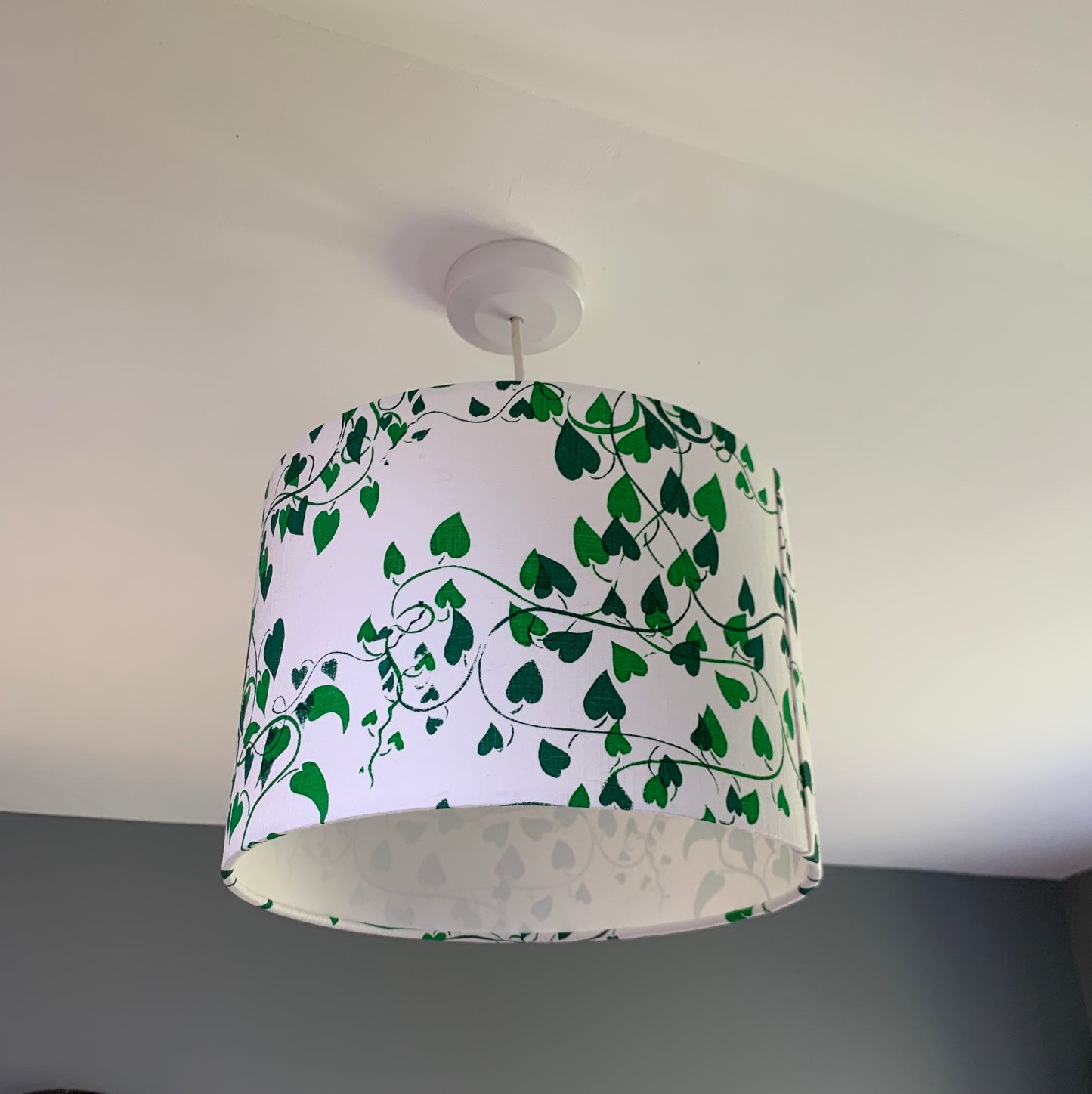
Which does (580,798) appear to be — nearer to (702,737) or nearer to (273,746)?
(702,737)

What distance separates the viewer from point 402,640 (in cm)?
80

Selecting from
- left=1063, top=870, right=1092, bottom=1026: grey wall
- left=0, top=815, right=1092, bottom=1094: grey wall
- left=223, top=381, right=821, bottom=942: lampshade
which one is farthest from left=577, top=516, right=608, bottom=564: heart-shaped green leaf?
left=1063, top=870, right=1092, bottom=1026: grey wall

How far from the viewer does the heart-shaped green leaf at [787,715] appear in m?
0.88

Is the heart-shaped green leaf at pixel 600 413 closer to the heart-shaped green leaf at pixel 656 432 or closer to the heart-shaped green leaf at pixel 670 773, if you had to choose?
the heart-shaped green leaf at pixel 656 432

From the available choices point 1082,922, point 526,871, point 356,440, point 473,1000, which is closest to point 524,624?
point 356,440

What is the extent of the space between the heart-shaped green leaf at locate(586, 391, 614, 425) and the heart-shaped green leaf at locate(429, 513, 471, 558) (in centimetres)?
12

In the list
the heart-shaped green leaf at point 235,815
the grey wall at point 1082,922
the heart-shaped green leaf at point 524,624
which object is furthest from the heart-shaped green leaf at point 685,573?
the grey wall at point 1082,922

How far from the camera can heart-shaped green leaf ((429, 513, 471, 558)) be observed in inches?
32.2

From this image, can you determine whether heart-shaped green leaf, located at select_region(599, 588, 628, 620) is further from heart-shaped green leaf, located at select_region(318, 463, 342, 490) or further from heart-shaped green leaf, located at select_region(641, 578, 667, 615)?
heart-shaped green leaf, located at select_region(318, 463, 342, 490)

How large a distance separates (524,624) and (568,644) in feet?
0.10

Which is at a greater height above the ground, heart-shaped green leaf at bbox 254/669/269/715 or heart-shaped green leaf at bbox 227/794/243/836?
heart-shaped green leaf at bbox 254/669/269/715

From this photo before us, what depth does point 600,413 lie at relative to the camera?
87 centimetres

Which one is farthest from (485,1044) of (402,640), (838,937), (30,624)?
(402,640)

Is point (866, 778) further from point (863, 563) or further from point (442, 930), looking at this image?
point (442, 930)
